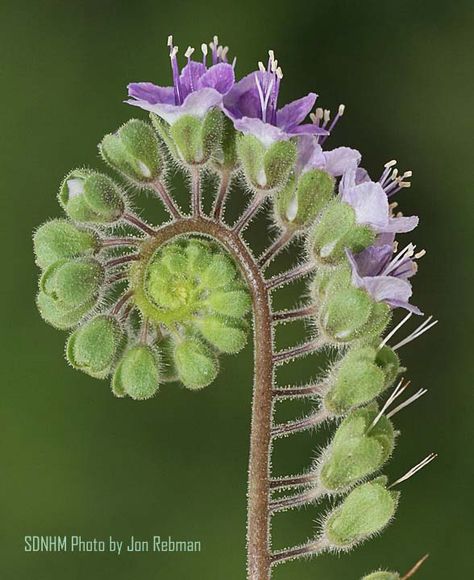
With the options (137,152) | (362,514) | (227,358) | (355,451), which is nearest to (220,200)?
(137,152)

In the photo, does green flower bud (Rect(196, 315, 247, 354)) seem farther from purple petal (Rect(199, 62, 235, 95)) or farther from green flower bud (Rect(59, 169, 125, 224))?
purple petal (Rect(199, 62, 235, 95))

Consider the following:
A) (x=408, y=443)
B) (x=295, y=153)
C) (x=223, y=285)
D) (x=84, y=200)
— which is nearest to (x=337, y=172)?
(x=295, y=153)

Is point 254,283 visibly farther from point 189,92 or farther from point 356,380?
point 189,92

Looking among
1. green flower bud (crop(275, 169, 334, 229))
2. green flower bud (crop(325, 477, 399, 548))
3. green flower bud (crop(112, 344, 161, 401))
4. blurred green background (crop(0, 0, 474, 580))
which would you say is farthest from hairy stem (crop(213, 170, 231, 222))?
blurred green background (crop(0, 0, 474, 580))

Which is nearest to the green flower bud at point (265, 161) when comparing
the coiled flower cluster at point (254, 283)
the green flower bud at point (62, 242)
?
the coiled flower cluster at point (254, 283)

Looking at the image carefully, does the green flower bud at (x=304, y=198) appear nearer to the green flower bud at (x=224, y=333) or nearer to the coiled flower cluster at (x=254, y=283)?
the coiled flower cluster at (x=254, y=283)
